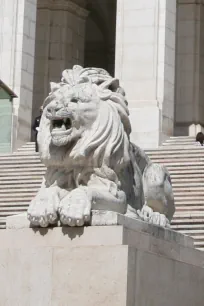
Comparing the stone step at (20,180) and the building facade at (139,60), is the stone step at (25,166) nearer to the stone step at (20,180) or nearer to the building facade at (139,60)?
the stone step at (20,180)

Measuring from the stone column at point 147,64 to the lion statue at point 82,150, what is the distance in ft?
57.3

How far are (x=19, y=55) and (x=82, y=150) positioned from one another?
67.3ft

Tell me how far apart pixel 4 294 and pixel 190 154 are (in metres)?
13.0

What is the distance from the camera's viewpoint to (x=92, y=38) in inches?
1875

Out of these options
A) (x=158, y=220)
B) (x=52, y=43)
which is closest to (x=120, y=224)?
(x=158, y=220)

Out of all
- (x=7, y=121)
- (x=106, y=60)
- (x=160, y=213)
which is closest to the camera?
(x=160, y=213)

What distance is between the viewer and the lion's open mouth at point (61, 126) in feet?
39.0

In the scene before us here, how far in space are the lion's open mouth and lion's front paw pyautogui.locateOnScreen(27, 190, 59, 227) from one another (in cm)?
65

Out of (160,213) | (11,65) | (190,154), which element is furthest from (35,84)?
(160,213)

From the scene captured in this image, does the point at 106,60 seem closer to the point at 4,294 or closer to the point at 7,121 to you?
the point at 7,121

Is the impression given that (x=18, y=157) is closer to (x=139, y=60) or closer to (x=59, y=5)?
(x=139, y=60)

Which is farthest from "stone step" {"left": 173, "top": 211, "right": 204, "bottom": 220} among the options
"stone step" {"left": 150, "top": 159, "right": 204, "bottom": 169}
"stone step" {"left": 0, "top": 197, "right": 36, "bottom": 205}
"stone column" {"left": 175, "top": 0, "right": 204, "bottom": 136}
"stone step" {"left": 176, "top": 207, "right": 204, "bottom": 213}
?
"stone column" {"left": 175, "top": 0, "right": 204, "bottom": 136}

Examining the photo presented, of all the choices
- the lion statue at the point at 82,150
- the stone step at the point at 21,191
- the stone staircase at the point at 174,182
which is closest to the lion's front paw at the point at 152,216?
the lion statue at the point at 82,150

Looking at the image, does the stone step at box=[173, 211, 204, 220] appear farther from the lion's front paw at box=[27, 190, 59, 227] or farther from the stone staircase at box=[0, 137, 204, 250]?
the lion's front paw at box=[27, 190, 59, 227]
